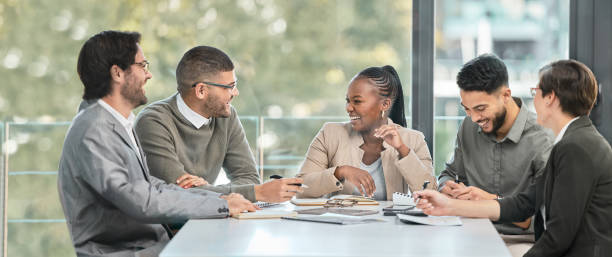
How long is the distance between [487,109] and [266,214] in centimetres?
98

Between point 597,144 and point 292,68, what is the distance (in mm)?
2172

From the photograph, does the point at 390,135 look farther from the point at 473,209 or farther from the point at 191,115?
the point at 191,115

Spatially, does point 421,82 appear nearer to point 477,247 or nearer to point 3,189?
point 477,247

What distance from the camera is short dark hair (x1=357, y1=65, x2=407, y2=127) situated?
3.06 meters

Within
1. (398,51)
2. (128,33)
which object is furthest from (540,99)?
(398,51)

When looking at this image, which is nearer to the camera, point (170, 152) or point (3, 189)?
point (170, 152)

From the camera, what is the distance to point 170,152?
269cm

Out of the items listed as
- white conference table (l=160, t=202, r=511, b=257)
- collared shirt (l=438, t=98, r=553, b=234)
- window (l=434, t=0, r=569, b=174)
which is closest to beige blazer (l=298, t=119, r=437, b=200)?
collared shirt (l=438, t=98, r=553, b=234)

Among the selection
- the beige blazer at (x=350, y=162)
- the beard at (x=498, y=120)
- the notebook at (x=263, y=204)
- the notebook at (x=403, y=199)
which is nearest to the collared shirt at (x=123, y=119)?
the notebook at (x=263, y=204)

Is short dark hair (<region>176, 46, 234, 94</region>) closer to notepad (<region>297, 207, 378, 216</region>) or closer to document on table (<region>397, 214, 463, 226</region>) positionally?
notepad (<region>297, 207, 378, 216</region>)

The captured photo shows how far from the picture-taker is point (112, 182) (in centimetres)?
205

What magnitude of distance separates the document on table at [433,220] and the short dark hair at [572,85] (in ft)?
1.52

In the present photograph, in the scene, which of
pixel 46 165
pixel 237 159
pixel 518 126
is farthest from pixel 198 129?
pixel 46 165

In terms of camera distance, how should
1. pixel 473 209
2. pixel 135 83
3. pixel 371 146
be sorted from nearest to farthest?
pixel 473 209, pixel 135 83, pixel 371 146
